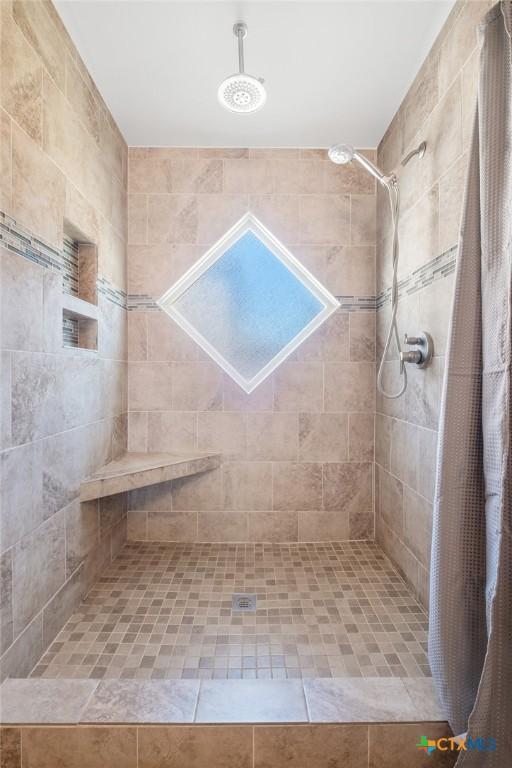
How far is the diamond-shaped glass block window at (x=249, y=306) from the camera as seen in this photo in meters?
2.35

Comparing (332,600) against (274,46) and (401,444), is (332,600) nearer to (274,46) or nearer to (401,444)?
(401,444)

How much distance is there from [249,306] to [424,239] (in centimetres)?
99

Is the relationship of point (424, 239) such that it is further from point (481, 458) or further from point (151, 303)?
point (151, 303)

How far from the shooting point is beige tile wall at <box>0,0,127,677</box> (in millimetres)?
1302

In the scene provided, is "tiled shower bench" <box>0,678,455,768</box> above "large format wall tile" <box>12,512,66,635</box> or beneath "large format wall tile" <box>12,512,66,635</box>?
beneath

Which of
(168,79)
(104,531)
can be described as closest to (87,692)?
(104,531)

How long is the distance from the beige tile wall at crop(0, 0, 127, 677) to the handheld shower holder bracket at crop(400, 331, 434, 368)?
1.51 metres

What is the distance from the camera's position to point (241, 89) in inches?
66.3

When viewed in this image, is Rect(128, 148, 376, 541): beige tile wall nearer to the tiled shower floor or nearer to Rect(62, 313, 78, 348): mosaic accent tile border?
the tiled shower floor

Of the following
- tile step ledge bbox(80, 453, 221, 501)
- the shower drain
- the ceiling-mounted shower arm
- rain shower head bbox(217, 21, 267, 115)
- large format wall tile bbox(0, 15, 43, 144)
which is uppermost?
the ceiling-mounted shower arm

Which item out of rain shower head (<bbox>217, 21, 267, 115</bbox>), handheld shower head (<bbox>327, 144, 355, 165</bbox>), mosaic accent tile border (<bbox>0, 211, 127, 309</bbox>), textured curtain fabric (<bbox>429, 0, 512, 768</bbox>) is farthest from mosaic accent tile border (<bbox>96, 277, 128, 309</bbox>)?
textured curtain fabric (<bbox>429, 0, 512, 768</bbox>)

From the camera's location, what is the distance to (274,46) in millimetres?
1776

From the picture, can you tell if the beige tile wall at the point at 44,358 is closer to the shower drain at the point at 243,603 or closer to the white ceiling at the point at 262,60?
the white ceiling at the point at 262,60

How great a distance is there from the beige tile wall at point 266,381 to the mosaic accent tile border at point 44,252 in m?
0.55
